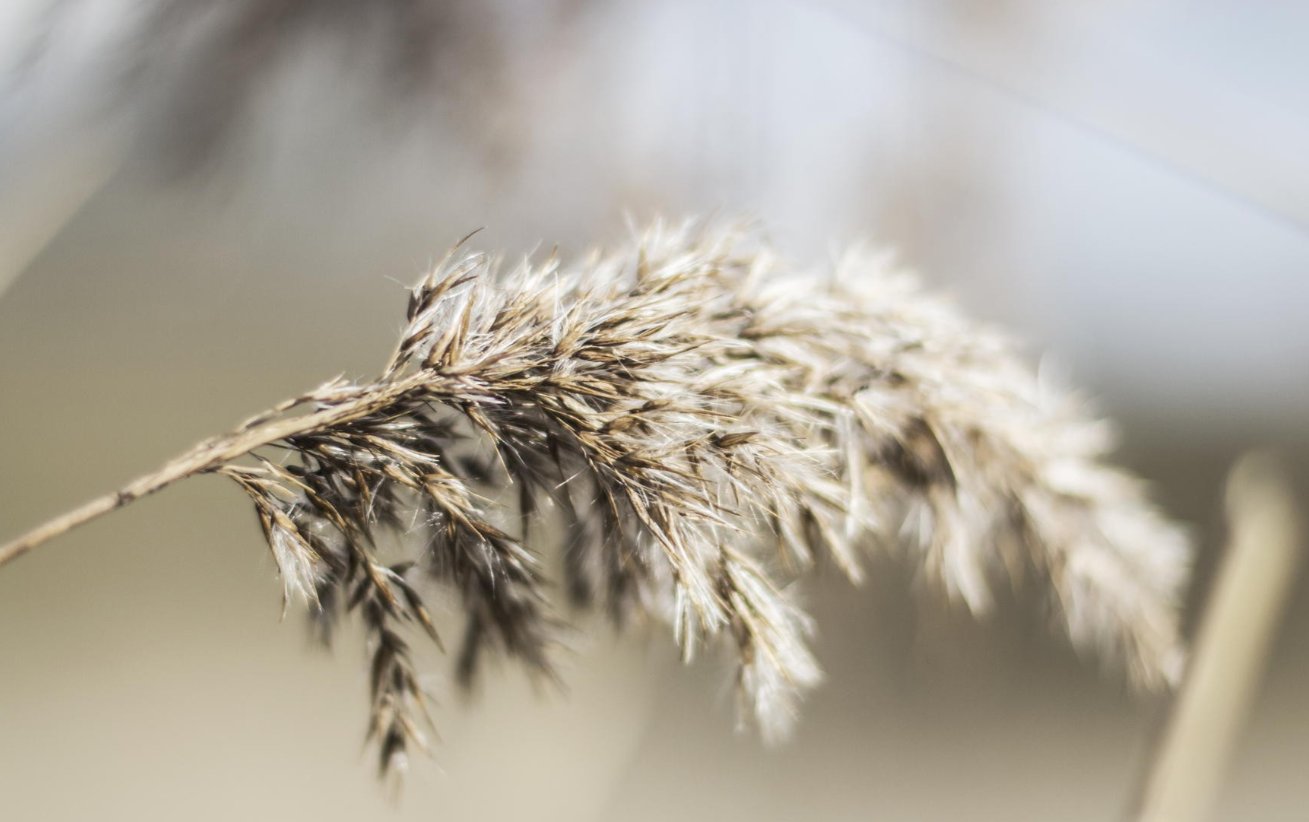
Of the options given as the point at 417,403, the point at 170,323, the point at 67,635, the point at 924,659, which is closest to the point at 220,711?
the point at 67,635

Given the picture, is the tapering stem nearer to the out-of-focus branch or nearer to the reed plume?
the reed plume

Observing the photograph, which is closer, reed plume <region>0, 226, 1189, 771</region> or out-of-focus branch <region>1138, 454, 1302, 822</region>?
reed plume <region>0, 226, 1189, 771</region>

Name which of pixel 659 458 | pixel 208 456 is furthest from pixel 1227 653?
pixel 208 456

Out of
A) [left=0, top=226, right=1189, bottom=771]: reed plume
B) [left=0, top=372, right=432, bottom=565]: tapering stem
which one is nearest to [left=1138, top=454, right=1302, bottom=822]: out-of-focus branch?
[left=0, top=226, right=1189, bottom=771]: reed plume

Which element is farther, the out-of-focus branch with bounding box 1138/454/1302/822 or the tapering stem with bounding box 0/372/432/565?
the out-of-focus branch with bounding box 1138/454/1302/822

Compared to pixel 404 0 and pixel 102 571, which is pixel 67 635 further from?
pixel 404 0

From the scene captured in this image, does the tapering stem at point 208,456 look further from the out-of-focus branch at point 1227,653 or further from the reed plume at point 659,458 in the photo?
the out-of-focus branch at point 1227,653

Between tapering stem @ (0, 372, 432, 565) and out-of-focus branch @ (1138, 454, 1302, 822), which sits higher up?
out-of-focus branch @ (1138, 454, 1302, 822)

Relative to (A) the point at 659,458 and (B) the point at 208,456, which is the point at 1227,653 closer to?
(A) the point at 659,458
